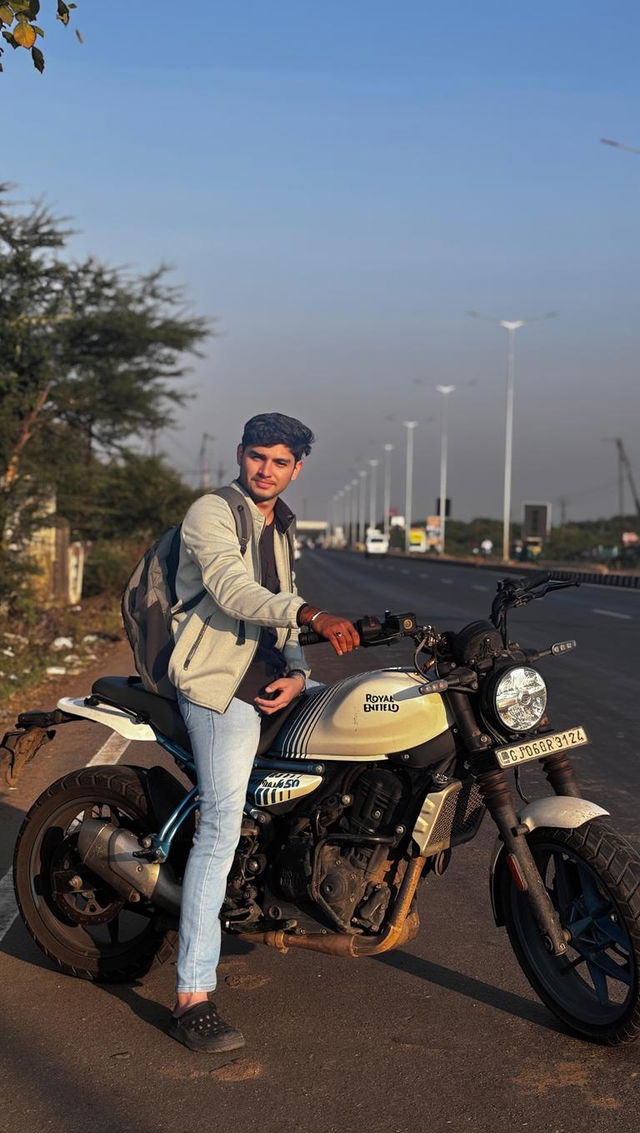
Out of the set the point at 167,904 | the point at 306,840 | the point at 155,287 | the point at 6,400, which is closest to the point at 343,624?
the point at 306,840

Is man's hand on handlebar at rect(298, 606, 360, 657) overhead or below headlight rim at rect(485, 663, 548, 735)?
overhead

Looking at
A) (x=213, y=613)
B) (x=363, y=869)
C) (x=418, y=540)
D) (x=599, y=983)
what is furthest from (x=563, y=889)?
(x=418, y=540)

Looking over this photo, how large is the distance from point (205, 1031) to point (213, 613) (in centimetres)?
129

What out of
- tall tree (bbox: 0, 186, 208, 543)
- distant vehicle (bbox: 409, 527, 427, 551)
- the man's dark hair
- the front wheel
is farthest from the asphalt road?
distant vehicle (bbox: 409, 527, 427, 551)

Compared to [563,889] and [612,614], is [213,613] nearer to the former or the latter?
[563,889]

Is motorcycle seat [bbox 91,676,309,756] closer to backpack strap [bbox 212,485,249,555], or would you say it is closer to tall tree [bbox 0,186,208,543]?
backpack strap [bbox 212,485,249,555]

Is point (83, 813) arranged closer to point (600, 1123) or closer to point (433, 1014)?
point (433, 1014)

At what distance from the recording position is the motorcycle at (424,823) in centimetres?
384

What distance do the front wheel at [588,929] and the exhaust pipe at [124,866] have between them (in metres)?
1.14

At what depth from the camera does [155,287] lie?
24.8 m

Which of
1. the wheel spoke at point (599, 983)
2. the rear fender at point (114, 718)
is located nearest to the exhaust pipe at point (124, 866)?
the rear fender at point (114, 718)

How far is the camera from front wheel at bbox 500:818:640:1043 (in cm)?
377

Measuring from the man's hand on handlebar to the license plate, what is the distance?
0.57m

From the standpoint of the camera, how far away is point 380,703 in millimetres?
3930
